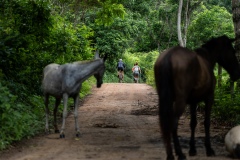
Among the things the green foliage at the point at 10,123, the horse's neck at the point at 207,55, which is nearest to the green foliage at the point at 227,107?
the horse's neck at the point at 207,55

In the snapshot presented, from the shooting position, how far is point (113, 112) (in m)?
15.8

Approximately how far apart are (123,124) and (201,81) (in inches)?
225

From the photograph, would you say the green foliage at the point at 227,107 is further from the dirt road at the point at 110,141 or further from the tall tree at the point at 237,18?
the tall tree at the point at 237,18

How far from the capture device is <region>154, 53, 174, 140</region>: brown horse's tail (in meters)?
6.36

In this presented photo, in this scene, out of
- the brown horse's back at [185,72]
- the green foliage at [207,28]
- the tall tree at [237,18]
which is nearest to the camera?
the brown horse's back at [185,72]

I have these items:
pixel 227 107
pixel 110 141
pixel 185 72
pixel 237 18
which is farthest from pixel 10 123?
pixel 237 18

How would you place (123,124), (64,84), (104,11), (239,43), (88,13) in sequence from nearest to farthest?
(64,84) → (239,43) → (123,124) → (104,11) → (88,13)

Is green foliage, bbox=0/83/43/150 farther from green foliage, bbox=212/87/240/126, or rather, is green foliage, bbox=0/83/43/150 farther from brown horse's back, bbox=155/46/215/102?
green foliage, bbox=212/87/240/126

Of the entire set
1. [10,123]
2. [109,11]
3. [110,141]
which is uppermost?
[109,11]

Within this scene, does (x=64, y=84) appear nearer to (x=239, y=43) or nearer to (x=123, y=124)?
(x=123, y=124)

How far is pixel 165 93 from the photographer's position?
254 inches

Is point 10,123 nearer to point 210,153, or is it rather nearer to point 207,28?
point 210,153

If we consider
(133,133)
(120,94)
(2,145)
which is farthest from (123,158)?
(120,94)

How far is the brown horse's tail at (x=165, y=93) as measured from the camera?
636 cm
